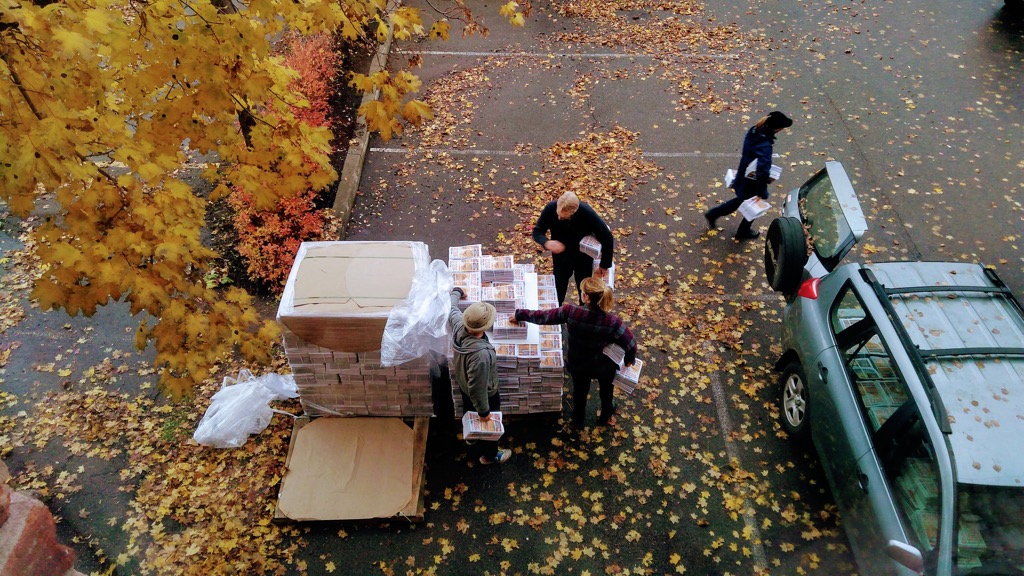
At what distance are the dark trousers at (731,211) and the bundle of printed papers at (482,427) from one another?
4.30 metres

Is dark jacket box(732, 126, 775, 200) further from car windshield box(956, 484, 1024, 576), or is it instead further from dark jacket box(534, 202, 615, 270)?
car windshield box(956, 484, 1024, 576)

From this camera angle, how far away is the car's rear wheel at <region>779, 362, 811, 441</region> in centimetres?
562

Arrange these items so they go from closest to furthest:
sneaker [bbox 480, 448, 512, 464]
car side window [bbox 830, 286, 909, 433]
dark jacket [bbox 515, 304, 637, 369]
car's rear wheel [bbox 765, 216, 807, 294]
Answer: car side window [bbox 830, 286, 909, 433]
dark jacket [bbox 515, 304, 637, 369]
sneaker [bbox 480, 448, 512, 464]
car's rear wheel [bbox 765, 216, 807, 294]

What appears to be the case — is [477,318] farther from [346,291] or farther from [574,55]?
[574,55]

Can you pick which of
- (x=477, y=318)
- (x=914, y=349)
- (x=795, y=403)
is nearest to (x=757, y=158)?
(x=795, y=403)

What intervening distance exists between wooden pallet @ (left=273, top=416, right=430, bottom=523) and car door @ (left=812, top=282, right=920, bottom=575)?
11.6 ft

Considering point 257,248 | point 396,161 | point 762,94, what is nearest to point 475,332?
point 257,248

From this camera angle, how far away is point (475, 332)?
4832 millimetres

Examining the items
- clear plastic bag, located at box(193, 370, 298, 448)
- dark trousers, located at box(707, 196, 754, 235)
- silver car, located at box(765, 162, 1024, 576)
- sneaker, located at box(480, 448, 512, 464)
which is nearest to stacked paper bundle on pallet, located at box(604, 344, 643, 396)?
sneaker, located at box(480, 448, 512, 464)

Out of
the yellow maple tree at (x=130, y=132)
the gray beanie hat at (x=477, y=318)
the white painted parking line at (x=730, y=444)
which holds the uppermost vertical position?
the yellow maple tree at (x=130, y=132)

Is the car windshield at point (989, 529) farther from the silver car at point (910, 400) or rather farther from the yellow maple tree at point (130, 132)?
the yellow maple tree at point (130, 132)

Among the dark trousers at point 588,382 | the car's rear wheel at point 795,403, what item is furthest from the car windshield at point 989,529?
the dark trousers at point 588,382

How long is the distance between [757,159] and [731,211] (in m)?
0.85

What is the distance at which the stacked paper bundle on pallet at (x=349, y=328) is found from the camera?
5160 mm
